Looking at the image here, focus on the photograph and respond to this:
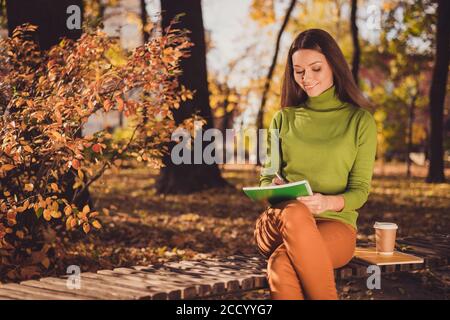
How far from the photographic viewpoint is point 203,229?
865cm

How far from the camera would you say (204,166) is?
12.4 metres

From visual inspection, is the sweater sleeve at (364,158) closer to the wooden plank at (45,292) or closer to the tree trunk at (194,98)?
the wooden plank at (45,292)

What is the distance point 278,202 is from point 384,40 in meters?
19.0

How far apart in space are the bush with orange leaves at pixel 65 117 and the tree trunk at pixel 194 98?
5619mm

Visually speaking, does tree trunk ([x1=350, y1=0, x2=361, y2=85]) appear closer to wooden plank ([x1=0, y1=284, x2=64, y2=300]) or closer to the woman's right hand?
the woman's right hand

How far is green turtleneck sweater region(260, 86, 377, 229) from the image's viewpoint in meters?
4.08

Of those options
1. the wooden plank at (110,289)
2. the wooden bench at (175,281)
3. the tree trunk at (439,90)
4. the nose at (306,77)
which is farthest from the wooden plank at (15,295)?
the tree trunk at (439,90)

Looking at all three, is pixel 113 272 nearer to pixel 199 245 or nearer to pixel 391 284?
pixel 391 284

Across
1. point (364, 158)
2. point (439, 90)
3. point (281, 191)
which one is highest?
point (439, 90)

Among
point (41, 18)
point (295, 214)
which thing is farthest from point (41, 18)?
point (295, 214)

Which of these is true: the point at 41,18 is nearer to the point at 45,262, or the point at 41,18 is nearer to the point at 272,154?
the point at 45,262

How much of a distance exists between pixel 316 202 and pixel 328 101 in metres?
0.76

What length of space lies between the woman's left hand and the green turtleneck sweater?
188 mm

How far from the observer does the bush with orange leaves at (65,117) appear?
455cm
